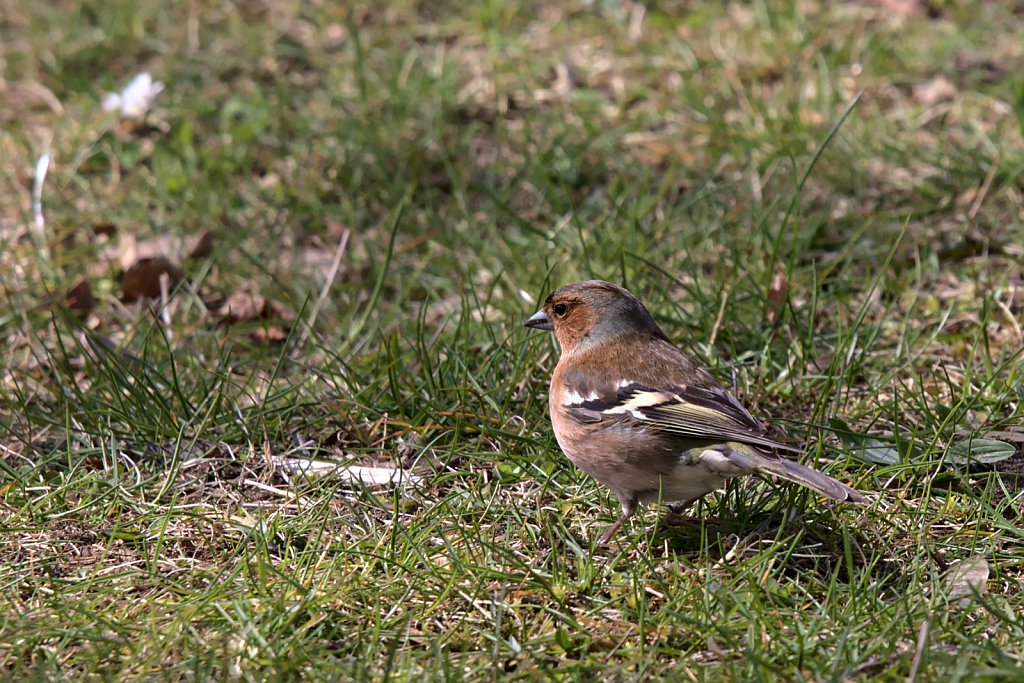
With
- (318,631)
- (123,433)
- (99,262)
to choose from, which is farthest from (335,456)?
(99,262)

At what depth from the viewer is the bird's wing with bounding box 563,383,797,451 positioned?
132 inches

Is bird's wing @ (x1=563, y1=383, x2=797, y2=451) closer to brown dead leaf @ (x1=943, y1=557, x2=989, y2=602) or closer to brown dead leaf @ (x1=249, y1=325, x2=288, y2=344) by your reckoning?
brown dead leaf @ (x1=943, y1=557, x2=989, y2=602)

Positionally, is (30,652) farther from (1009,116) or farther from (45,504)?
(1009,116)

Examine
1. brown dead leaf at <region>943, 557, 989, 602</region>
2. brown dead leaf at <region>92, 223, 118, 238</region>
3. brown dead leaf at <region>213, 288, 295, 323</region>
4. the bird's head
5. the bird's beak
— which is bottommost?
brown dead leaf at <region>943, 557, 989, 602</region>

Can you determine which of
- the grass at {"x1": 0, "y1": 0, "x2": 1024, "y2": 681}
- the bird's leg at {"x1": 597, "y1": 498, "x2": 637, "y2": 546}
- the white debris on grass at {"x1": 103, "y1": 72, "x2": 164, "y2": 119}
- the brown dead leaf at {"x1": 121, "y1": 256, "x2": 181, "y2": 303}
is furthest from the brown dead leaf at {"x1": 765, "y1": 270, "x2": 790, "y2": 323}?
the white debris on grass at {"x1": 103, "y1": 72, "x2": 164, "y2": 119}

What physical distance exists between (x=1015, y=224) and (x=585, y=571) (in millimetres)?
3040

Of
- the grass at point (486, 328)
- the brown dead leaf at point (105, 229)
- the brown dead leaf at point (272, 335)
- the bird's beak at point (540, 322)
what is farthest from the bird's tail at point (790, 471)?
the brown dead leaf at point (105, 229)

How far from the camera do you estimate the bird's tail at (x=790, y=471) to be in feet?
10.1

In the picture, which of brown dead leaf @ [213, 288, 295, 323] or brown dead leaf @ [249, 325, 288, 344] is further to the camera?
brown dead leaf @ [213, 288, 295, 323]

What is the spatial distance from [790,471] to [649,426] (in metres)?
0.48

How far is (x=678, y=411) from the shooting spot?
11.4ft

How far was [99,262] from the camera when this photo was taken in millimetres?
5570

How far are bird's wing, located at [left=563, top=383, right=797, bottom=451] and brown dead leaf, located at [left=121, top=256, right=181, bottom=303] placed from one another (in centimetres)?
243

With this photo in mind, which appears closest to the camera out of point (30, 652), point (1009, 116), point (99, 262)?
point (30, 652)
